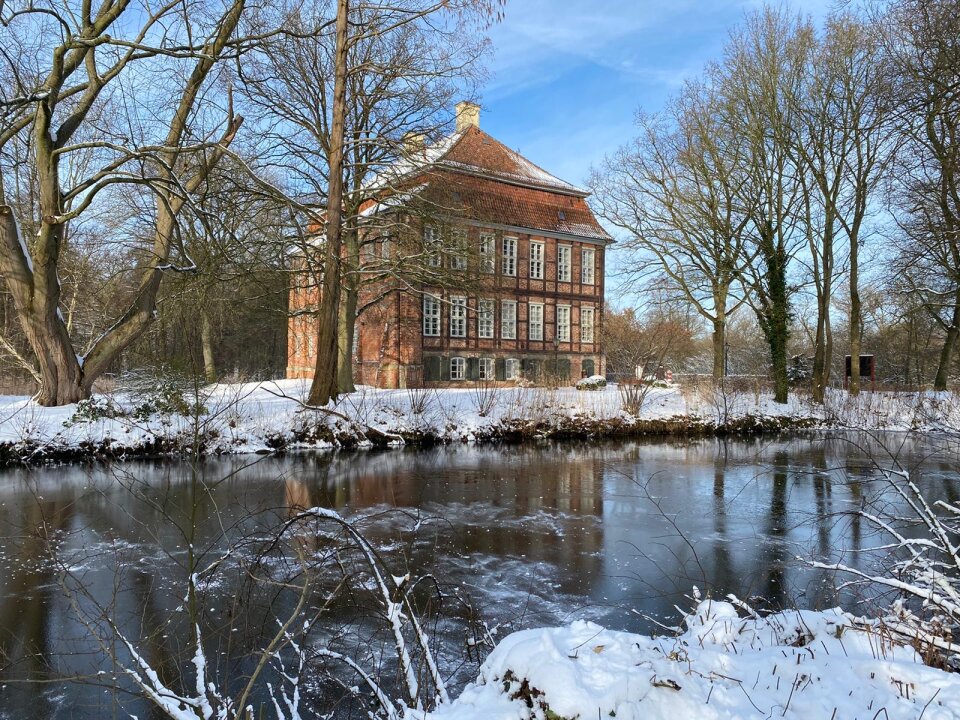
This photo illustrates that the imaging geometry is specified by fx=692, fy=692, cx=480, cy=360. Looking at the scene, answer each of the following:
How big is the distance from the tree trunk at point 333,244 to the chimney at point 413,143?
238 centimetres

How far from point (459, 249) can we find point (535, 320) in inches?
635

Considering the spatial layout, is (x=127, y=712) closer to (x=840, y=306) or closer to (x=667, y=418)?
(x=667, y=418)

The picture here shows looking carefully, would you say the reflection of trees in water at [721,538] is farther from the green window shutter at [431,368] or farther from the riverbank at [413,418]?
the green window shutter at [431,368]

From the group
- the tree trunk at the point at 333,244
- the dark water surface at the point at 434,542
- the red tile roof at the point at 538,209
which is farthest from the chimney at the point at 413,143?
the red tile roof at the point at 538,209

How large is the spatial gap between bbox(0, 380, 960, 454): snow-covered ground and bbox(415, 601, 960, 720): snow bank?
7.99 metres

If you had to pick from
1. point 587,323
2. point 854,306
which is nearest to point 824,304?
point 854,306

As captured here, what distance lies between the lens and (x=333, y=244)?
1580 centimetres

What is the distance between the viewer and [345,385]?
21.3 m

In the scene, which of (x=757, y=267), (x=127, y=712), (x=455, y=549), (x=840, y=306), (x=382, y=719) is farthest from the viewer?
(x=840, y=306)

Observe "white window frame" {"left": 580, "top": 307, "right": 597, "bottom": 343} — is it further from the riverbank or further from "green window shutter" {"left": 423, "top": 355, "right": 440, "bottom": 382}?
the riverbank

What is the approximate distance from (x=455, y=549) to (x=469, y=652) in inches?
130

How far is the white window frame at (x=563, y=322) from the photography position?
3581 centimetres

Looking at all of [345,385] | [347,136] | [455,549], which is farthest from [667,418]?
[455,549]

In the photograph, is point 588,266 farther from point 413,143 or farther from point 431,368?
point 413,143
